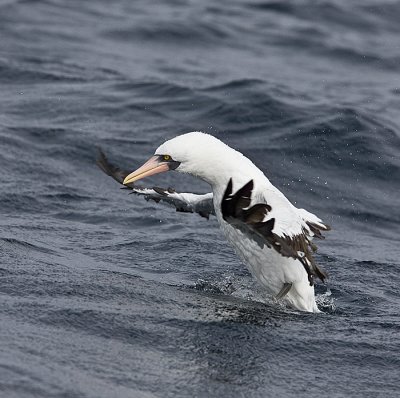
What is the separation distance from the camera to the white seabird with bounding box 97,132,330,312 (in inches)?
312

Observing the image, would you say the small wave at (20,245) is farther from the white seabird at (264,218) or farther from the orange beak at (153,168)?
the orange beak at (153,168)

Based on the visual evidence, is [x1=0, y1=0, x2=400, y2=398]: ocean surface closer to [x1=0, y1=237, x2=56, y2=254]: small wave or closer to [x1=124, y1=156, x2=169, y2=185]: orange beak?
[x1=0, y1=237, x2=56, y2=254]: small wave

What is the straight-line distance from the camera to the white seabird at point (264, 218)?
26.0 ft

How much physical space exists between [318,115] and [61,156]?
4.13 meters

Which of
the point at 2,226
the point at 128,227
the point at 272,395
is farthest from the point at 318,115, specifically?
the point at 272,395

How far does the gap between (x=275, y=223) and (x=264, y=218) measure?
35cm

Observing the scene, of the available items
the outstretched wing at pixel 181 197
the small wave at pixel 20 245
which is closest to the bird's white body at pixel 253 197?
the outstretched wing at pixel 181 197

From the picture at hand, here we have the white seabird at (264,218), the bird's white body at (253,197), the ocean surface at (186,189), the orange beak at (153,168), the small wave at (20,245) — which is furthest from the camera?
the small wave at (20,245)

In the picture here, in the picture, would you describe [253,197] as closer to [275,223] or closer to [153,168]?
[275,223]

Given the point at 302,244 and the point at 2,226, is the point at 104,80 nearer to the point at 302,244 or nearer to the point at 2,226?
the point at 2,226

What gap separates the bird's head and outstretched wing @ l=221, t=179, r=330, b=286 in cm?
42

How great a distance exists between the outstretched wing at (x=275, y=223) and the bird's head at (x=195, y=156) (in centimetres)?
42

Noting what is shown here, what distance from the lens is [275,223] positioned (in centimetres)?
777

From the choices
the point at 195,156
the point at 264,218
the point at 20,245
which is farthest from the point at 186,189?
the point at 264,218
